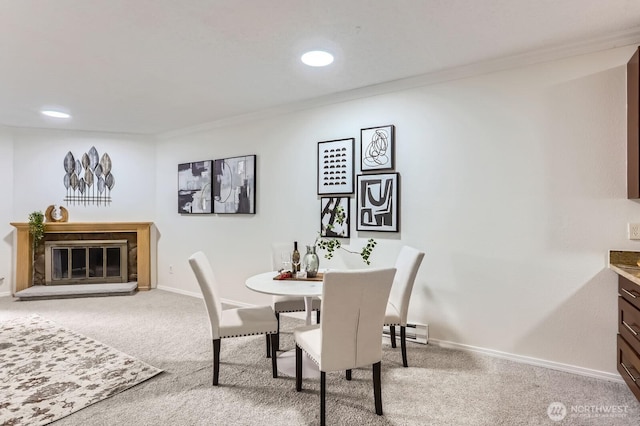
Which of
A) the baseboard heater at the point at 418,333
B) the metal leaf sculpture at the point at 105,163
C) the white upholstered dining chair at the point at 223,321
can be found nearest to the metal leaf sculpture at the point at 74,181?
the metal leaf sculpture at the point at 105,163

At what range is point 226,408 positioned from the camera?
2154mm

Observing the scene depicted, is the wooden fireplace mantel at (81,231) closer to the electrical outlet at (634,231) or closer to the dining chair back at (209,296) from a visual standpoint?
the dining chair back at (209,296)

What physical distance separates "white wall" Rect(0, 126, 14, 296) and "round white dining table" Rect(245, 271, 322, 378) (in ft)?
14.3

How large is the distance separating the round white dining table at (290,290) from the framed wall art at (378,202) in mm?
982

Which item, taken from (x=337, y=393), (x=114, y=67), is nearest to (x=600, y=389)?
(x=337, y=393)

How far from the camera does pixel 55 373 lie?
259 cm

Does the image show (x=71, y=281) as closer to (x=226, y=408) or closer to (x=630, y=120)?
(x=226, y=408)

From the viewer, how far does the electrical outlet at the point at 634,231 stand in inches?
93.8

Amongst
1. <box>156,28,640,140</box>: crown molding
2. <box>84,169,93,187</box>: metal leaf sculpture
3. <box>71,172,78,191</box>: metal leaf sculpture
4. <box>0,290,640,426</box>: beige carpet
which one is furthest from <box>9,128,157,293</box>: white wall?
<box>0,290,640,426</box>: beige carpet

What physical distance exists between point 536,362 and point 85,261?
5595 millimetres

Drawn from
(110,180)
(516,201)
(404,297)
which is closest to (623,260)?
(516,201)

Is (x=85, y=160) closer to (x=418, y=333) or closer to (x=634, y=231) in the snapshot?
(x=418, y=333)

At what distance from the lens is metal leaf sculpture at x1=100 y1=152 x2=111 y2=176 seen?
17.6 feet

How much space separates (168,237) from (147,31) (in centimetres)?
355
